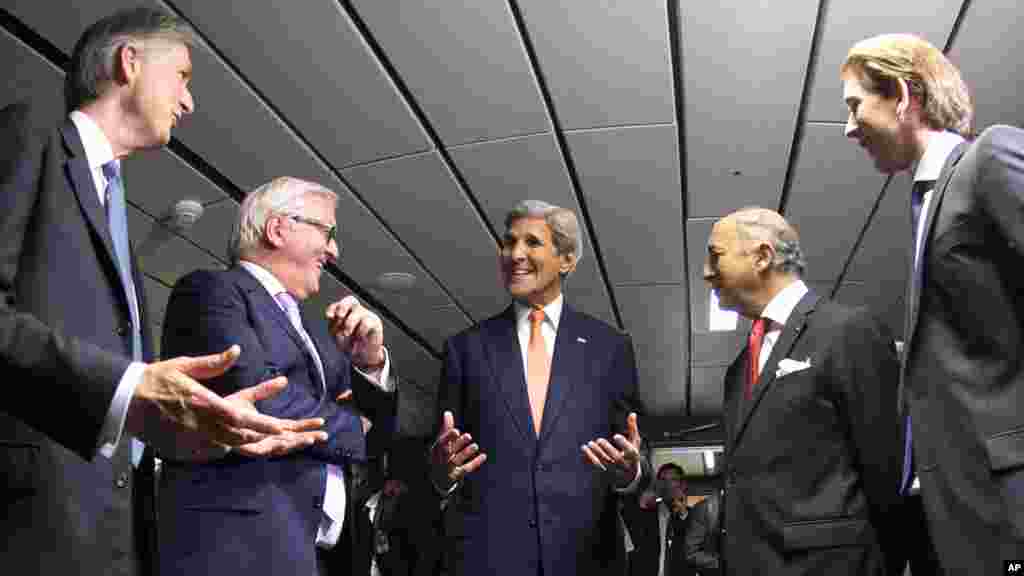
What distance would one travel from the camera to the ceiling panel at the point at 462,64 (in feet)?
13.2

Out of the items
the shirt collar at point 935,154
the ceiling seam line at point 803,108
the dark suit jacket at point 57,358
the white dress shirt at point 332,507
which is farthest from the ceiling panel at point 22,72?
the shirt collar at point 935,154

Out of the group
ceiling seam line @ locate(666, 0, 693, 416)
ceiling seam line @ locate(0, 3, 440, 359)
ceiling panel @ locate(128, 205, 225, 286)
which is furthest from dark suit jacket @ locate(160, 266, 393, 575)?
ceiling panel @ locate(128, 205, 225, 286)

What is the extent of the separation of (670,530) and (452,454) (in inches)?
226

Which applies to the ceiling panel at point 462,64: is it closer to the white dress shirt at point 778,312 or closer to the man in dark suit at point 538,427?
the man in dark suit at point 538,427

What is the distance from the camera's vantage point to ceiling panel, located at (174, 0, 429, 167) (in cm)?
393

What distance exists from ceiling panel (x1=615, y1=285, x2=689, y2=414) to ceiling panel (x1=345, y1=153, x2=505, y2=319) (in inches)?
43.4

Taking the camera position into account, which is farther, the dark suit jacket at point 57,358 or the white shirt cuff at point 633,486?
the white shirt cuff at point 633,486

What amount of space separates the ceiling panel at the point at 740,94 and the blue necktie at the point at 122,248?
9.14 ft

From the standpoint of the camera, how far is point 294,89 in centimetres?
449

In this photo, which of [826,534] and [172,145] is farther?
[172,145]

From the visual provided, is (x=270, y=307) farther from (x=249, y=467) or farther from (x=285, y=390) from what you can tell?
(x=249, y=467)

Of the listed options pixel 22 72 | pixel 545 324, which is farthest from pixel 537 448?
pixel 22 72

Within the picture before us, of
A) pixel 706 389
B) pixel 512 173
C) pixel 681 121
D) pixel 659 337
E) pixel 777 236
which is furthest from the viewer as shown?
pixel 706 389

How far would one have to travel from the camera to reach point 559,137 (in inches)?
202
